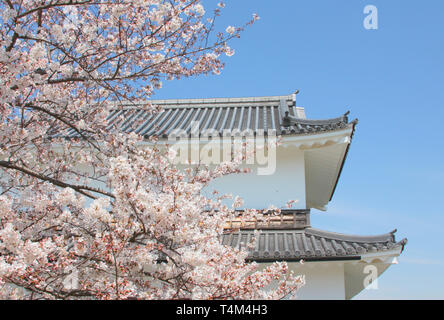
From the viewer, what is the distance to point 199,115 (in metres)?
11.3

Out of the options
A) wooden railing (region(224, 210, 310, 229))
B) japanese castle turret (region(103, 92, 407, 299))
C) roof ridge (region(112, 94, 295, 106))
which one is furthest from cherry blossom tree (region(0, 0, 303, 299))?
roof ridge (region(112, 94, 295, 106))

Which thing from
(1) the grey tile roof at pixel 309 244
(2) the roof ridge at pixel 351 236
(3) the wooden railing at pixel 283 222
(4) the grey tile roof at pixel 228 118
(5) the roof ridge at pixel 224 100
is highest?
(5) the roof ridge at pixel 224 100

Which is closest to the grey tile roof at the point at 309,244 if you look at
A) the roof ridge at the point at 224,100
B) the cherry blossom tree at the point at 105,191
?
the cherry blossom tree at the point at 105,191

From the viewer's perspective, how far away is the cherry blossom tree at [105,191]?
11.1ft

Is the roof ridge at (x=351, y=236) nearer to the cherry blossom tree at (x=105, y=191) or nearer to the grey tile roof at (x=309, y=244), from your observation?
the grey tile roof at (x=309, y=244)

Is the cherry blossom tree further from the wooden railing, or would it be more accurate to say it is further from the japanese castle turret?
the wooden railing

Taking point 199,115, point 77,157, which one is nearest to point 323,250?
point 77,157

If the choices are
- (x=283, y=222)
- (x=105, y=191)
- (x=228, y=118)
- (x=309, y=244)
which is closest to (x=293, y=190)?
(x=283, y=222)

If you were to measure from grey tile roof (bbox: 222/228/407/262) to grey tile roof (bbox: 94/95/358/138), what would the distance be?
211 centimetres

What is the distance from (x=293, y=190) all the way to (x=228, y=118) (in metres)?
3.52

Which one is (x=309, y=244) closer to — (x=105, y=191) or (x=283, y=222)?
(x=283, y=222)

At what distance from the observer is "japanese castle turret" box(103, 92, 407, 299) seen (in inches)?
265

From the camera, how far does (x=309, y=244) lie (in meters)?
7.07

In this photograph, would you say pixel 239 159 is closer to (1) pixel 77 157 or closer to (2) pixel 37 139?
(1) pixel 77 157
